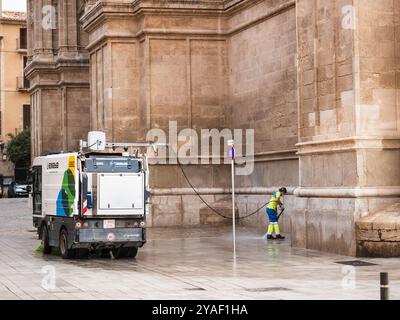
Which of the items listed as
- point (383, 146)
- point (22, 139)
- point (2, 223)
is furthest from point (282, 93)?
point (22, 139)

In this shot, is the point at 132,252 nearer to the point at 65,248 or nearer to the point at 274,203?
the point at 65,248

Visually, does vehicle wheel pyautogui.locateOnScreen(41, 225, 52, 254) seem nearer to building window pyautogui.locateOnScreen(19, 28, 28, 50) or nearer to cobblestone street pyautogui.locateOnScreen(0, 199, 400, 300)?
cobblestone street pyautogui.locateOnScreen(0, 199, 400, 300)

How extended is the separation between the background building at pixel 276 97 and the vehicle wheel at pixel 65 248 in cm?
549

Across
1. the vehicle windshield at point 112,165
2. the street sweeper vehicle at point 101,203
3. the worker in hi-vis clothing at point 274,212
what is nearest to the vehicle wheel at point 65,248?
the street sweeper vehicle at point 101,203

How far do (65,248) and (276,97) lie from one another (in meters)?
10.5

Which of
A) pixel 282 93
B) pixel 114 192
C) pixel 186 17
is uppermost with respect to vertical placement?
pixel 186 17

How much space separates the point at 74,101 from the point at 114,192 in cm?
2830

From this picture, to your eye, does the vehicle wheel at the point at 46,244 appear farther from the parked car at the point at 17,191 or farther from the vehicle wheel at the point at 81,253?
the parked car at the point at 17,191

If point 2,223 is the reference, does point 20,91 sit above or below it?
above

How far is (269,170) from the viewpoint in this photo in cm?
2967

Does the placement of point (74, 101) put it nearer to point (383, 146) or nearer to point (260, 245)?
point (260, 245)

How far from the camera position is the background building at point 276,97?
20.1m
